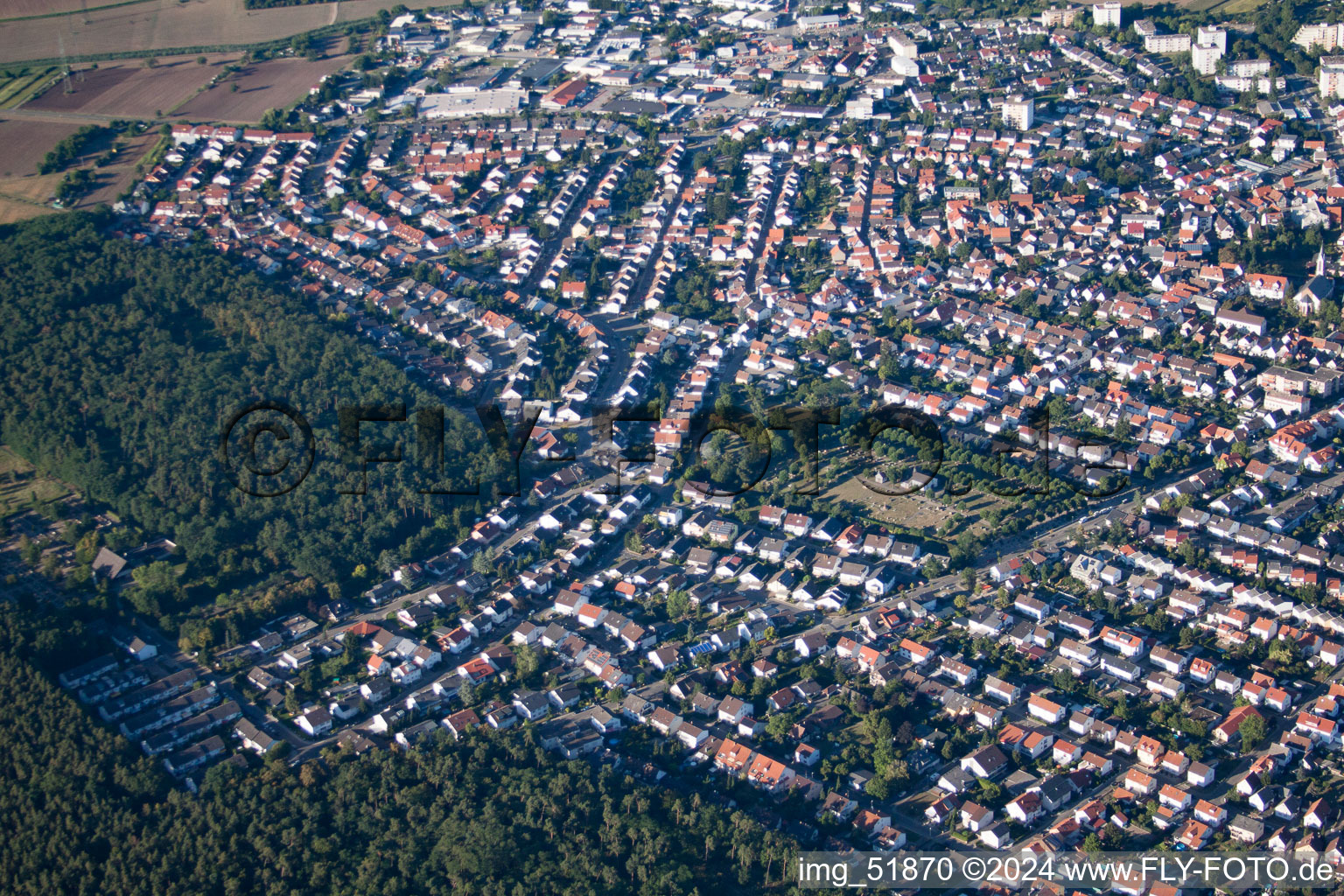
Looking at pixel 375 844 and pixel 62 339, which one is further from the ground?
pixel 62 339

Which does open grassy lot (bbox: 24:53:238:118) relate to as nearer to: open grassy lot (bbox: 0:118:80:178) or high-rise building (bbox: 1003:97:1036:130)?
open grassy lot (bbox: 0:118:80:178)

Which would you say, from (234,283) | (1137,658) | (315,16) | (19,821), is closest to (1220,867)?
(1137,658)

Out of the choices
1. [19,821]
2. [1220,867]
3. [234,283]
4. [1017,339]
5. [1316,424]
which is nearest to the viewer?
[1220,867]

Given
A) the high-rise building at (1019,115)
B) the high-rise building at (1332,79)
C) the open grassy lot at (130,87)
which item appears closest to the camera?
the high-rise building at (1332,79)

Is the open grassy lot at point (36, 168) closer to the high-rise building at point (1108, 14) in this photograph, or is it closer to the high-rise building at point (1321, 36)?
the high-rise building at point (1108, 14)

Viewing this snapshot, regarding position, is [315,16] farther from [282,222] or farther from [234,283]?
[234,283]

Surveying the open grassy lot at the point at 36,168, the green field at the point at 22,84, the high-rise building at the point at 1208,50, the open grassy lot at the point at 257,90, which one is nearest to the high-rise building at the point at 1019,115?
the high-rise building at the point at 1208,50
